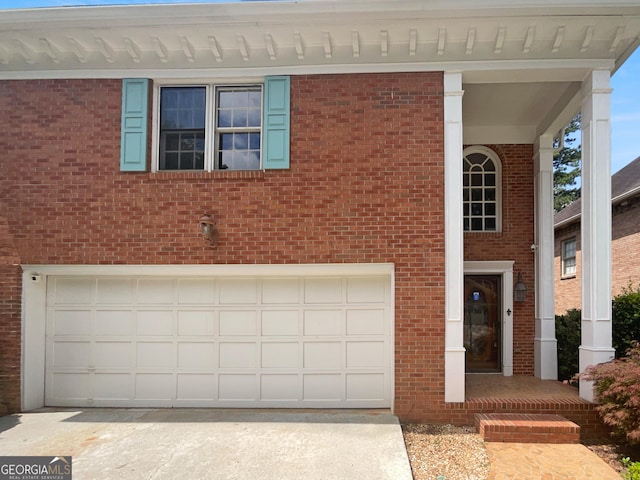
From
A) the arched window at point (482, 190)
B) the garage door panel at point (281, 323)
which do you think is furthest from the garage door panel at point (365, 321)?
the arched window at point (482, 190)

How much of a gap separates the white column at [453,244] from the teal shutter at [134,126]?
4.46 m

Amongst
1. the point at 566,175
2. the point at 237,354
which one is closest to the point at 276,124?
the point at 237,354

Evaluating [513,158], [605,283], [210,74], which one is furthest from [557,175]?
[210,74]

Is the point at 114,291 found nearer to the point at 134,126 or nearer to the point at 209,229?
the point at 209,229

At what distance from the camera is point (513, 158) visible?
337 inches

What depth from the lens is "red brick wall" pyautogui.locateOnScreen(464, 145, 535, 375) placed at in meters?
8.29

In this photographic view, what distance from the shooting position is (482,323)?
8508 millimetres

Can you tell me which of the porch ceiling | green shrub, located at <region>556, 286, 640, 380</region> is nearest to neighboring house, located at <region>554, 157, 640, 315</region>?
green shrub, located at <region>556, 286, 640, 380</region>

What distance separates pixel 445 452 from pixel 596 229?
3705mm

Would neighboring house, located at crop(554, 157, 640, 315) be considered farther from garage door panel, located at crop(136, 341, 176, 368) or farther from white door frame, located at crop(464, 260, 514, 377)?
garage door panel, located at crop(136, 341, 176, 368)

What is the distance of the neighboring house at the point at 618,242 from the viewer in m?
11.1

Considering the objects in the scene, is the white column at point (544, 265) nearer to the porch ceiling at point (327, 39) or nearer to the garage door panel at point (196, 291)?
the porch ceiling at point (327, 39)

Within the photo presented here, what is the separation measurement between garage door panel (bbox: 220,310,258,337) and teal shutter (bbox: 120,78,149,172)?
2561 mm

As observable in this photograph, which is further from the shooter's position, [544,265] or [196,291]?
[544,265]
